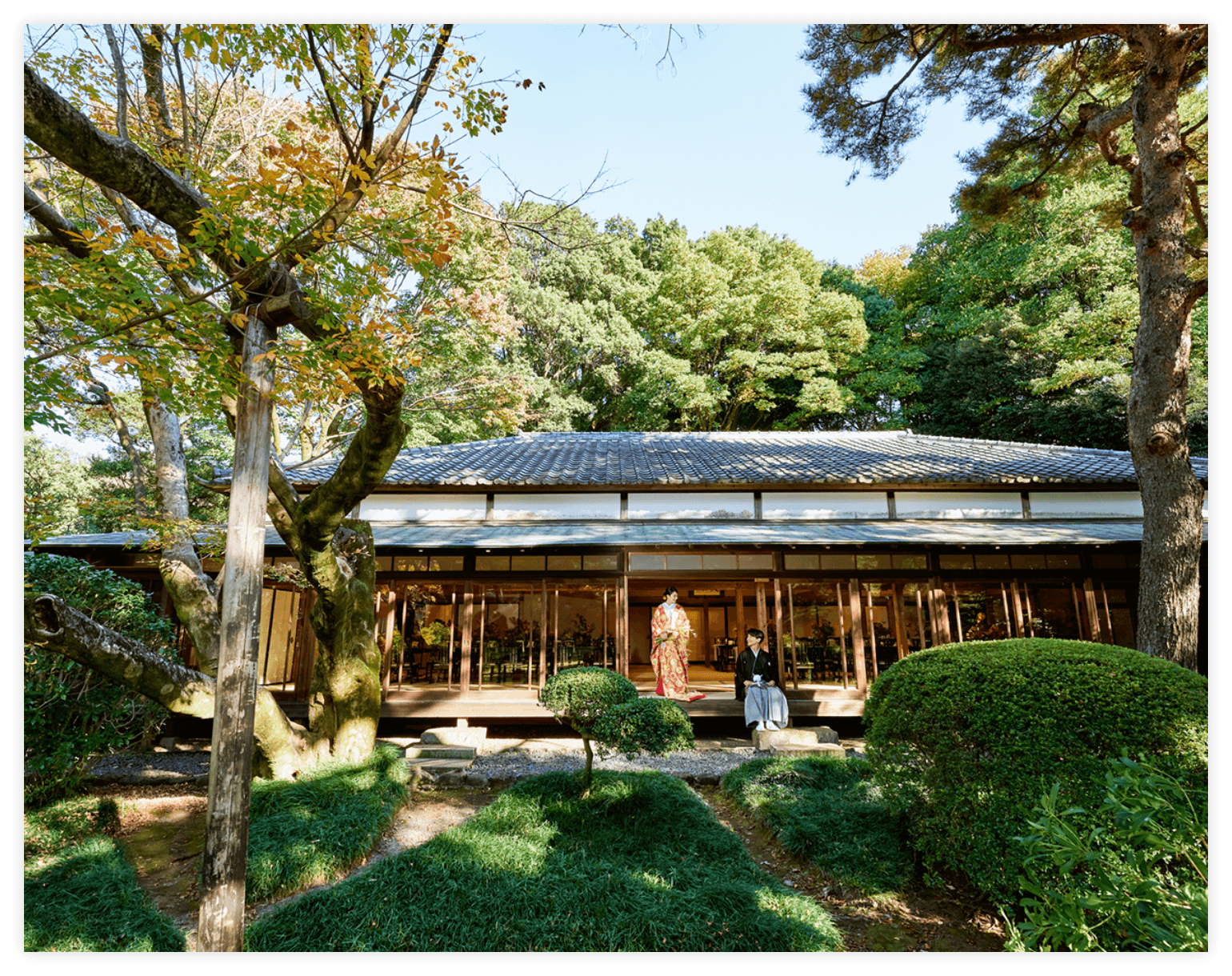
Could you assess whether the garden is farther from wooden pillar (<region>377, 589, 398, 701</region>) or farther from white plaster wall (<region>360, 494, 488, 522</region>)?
white plaster wall (<region>360, 494, 488, 522</region>)

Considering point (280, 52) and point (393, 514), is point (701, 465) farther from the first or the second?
point (280, 52)

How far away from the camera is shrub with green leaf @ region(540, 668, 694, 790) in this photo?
4605 mm

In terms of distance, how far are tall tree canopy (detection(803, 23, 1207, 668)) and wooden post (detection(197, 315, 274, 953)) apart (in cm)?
769

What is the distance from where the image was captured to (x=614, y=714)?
4.68 meters

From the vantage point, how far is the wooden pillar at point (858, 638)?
866 cm

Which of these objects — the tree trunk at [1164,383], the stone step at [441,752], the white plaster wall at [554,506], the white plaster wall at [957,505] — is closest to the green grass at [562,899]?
the stone step at [441,752]

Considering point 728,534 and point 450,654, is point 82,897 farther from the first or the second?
point 728,534

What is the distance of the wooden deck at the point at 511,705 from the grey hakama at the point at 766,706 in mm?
630

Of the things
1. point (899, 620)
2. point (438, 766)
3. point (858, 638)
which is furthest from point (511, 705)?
point (899, 620)

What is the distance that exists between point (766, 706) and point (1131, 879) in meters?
5.84

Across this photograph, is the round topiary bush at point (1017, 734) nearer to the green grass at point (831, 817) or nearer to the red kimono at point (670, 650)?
the green grass at point (831, 817)

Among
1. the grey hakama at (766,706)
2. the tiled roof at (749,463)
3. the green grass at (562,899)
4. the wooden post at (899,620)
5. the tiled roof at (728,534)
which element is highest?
the tiled roof at (749,463)
